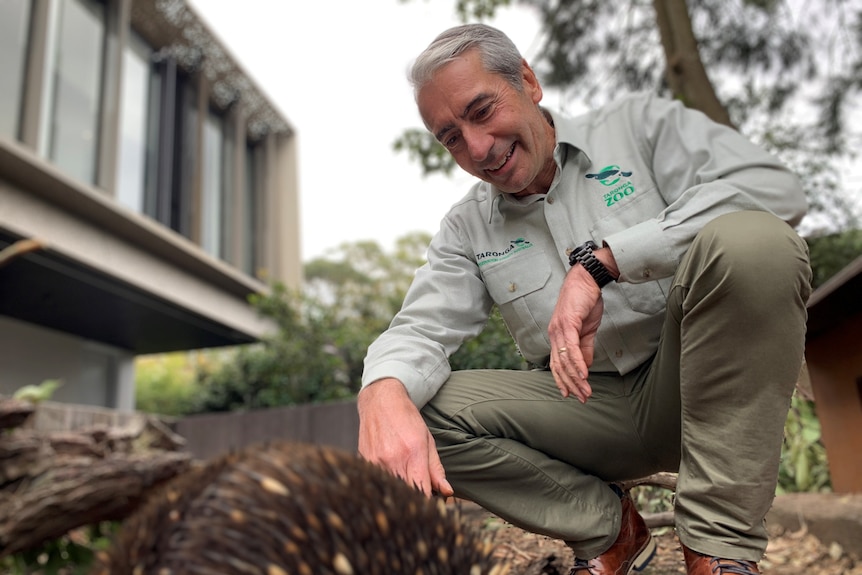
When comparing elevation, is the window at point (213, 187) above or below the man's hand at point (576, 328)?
above

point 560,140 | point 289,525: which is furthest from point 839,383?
point 289,525

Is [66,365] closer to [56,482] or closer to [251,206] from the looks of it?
[251,206]

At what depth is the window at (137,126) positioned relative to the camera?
11.0 metres

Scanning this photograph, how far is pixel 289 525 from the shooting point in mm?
1156

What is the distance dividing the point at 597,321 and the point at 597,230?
32 cm

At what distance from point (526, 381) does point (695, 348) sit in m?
0.54

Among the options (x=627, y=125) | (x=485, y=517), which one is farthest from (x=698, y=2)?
(x=485, y=517)

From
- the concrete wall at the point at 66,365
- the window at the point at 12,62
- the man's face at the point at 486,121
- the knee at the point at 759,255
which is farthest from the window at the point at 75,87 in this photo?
the knee at the point at 759,255

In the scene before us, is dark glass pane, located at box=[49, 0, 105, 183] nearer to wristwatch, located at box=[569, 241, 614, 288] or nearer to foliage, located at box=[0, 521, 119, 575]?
foliage, located at box=[0, 521, 119, 575]

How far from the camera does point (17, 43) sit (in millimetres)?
8742

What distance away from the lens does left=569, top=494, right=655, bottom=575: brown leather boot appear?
1938 millimetres

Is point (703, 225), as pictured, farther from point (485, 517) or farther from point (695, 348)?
point (485, 517)

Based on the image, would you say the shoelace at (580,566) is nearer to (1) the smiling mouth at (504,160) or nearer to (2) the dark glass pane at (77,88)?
(1) the smiling mouth at (504,160)

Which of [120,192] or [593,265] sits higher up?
[120,192]
